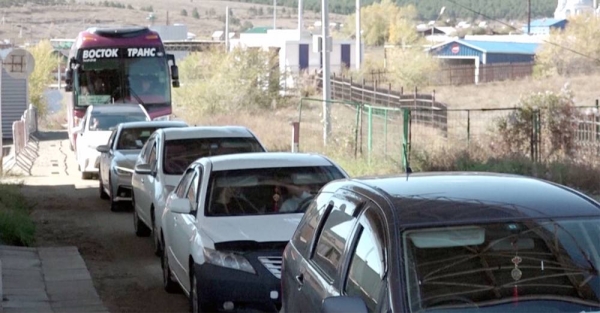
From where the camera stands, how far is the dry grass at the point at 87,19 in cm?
12175

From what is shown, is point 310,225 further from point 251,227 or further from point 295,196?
point 295,196

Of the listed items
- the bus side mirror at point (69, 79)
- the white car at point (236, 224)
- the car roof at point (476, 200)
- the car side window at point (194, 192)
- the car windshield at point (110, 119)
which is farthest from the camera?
the bus side mirror at point (69, 79)

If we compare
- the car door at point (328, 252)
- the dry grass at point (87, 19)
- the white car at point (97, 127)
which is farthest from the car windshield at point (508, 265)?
the dry grass at point (87, 19)

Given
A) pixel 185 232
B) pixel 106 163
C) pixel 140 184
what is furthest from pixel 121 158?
pixel 185 232

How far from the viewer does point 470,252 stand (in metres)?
5.21

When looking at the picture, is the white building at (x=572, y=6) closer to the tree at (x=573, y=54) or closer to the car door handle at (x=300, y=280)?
the tree at (x=573, y=54)

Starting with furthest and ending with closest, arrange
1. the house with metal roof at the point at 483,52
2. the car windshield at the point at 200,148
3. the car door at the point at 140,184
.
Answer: the house with metal roof at the point at 483,52, the car door at the point at 140,184, the car windshield at the point at 200,148

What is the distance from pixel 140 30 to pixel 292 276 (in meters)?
23.4

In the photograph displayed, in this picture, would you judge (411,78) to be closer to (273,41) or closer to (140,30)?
(273,41)

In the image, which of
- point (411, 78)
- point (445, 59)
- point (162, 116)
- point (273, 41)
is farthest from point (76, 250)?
point (445, 59)

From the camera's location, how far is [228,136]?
47.8 feet

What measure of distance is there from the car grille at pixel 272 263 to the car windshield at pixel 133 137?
11026 millimetres

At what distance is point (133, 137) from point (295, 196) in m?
10.1

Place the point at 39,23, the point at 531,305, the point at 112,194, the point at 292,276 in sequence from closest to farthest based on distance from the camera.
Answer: the point at 531,305 → the point at 292,276 → the point at 112,194 → the point at 39,23
